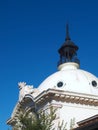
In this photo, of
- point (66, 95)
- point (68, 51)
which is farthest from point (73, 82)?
point (68, 51)

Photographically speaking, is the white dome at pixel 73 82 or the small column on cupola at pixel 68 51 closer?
the white dome at pixel 73 82

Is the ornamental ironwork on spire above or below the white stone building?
above

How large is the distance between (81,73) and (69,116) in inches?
219

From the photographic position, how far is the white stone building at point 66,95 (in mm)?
29891

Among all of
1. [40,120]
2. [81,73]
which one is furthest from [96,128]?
[81,73]

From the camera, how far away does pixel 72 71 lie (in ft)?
113

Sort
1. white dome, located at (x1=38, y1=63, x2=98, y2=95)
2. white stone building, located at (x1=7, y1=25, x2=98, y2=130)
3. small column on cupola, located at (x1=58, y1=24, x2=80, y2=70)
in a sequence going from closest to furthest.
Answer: white stone building, located at (x1=7, y1=25, x2=98, y2=130), white dome, located at (x1=38, y1=63, x2=98, y2=95), small column on cupola, located at (x1=58, y1=24, x2=80, y2=70)

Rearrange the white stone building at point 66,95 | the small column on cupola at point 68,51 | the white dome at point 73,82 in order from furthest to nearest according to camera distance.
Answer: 1. the small column on cupola at point 68,51
2. the white dome at point 73,82
3. the white stone building at point 66,95

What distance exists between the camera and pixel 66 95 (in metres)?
30.0

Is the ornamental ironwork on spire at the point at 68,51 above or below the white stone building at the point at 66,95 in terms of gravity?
above

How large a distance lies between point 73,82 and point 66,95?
278 centimetres

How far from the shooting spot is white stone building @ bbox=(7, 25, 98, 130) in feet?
98.1

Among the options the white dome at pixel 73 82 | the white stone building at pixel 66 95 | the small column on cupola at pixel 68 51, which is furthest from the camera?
the small column on cupola at pixel 68 51

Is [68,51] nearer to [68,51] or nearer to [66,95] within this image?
[68,51]
